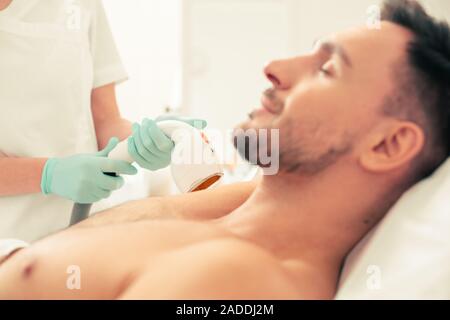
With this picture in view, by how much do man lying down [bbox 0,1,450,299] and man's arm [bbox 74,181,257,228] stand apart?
0.27ft

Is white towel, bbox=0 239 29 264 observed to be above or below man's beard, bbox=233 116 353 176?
below

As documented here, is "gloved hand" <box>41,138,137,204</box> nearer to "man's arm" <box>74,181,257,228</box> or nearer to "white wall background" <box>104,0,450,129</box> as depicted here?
"man's arm" <box>74,181,257,228</box>

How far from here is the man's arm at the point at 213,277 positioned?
71cm

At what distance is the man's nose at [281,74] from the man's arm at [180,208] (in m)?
0.30

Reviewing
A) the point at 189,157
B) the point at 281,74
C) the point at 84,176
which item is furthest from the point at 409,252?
the point at 84,176

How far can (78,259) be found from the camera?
837mm

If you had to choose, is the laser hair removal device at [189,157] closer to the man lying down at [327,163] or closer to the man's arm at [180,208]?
the man's arm at [180,208]

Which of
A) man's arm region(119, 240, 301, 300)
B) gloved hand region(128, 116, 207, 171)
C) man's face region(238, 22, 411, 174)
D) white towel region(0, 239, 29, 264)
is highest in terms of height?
man's face region(238, 22, 411, 174)

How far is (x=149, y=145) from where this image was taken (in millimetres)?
1103

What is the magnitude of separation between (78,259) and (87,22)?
29.8 inches

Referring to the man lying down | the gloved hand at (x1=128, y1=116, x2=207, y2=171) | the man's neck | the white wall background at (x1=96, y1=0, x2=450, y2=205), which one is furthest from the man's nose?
the white wall background at (x1=96, y1=0, x2=450, y2=205)

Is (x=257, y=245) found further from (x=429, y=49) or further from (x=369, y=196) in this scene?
(x=429, y=49)

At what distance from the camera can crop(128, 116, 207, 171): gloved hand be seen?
1.09 m

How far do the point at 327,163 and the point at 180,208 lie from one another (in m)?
0.33
